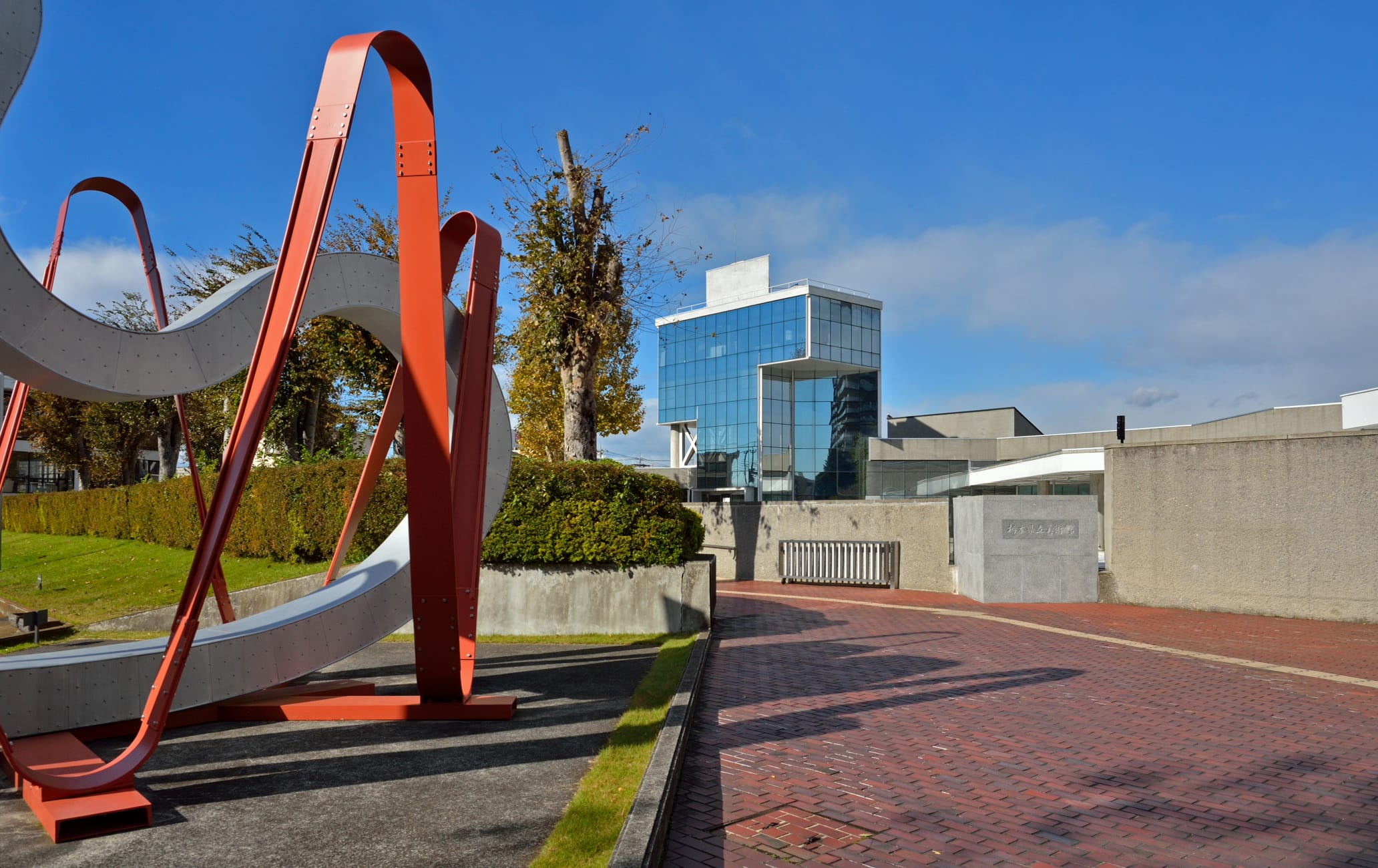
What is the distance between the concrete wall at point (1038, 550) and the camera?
1747 cm

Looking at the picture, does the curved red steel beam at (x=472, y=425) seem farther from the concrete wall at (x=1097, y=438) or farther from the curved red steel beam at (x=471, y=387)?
the concrete wall at (x=1097, y=438)

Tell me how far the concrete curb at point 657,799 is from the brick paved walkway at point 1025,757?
155 mm

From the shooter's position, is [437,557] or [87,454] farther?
[87,454]

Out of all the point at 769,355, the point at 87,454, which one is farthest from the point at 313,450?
the point at 769,355

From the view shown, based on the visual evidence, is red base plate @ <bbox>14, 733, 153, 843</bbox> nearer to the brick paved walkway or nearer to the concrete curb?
the concrete curb

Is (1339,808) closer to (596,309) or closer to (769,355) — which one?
(596,309)

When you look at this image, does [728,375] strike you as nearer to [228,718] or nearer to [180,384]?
[228,718]

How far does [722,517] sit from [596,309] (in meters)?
7.55

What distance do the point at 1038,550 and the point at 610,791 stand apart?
14044 millimetres

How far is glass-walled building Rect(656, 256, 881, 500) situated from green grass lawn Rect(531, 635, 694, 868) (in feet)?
175

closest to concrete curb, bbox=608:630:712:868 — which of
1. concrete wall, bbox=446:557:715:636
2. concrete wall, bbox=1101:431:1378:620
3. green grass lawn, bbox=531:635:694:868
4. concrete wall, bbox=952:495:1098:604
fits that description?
green grass lawn, bbox=531:635:694:868

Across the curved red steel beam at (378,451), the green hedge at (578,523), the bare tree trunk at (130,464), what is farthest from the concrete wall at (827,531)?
the bare tree trunk at (130,464)

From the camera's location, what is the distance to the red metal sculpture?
212 inches

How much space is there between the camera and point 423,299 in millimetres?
6613
